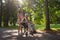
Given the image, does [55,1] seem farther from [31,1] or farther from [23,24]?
[23,24]

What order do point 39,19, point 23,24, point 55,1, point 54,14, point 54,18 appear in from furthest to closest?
point 39,19 → point 54,18 → point 54,14 → point 55,1 → point 23,24

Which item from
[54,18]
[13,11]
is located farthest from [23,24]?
[13,11]

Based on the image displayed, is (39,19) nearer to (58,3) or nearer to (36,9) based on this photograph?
(36,9)

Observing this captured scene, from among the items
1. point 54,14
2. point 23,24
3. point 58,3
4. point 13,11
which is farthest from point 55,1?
point 13,11

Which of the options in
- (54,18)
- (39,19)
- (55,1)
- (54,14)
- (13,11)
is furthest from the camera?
(13,11)

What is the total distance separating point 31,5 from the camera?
27.0 metres

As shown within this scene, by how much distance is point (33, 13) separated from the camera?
26.9m

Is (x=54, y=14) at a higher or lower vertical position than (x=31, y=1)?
lower

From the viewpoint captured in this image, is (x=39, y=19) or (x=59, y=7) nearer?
(x=59, y=7)

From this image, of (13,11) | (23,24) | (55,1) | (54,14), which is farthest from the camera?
(13,11)

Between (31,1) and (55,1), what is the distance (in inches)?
225

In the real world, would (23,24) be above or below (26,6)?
below

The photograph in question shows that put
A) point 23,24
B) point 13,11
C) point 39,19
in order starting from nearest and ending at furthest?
point 23,24 < point 39,19 < point 13,11

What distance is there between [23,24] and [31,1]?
15295 millimetres
